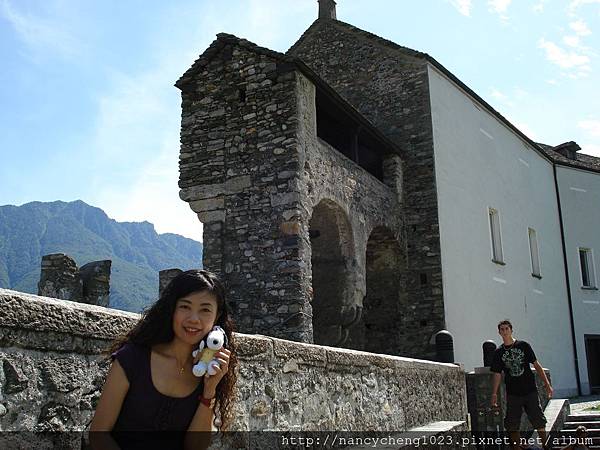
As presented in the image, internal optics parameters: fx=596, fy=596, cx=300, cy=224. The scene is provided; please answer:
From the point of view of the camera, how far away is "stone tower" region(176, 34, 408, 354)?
9.77 metres

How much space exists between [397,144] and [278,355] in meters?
11.6

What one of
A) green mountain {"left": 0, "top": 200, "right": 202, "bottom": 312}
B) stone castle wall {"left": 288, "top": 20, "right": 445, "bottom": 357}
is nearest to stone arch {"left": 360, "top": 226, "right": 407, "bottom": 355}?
stone castle wall {"left": 288, "top": 20, "right": 445, "bottom": 357}

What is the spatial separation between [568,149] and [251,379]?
2277 centimetres

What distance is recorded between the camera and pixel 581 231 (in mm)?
20938

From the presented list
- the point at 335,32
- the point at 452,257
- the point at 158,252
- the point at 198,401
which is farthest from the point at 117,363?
the point at 158,252

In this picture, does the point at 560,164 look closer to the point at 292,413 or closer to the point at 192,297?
the point at 292,413

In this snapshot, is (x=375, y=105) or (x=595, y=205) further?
(x=595, y=205)

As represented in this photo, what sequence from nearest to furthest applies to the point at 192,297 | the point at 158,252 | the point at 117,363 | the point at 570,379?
the point at 117,363, the point at 192,297, the point at 570,379, the point at 158,252

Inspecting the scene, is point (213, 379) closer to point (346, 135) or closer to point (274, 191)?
point (274, 191)

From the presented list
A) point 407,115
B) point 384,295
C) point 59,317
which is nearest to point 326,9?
point 407,115

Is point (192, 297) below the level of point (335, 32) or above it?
below

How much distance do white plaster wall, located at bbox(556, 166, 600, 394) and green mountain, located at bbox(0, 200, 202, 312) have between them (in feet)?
250

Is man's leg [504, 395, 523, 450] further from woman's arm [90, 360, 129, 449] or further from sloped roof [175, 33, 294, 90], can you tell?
sloped roof [175, 33, 294, 90]

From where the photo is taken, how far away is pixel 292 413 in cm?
411
